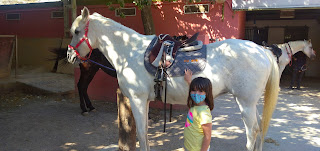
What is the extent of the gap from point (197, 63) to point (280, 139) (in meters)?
2.48

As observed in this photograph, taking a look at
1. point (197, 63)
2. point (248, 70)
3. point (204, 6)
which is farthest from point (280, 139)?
point (204, 6)

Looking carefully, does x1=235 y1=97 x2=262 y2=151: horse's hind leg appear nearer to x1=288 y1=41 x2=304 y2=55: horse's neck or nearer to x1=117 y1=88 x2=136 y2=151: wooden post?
x1=117 y1=88 x2=136 y2=151: wooden post

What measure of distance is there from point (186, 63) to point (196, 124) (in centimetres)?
76

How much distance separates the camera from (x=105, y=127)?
485 cm

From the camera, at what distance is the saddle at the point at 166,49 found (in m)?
2.79

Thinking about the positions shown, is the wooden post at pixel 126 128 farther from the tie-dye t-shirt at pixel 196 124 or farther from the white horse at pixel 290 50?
the white horse at pixel 290 50

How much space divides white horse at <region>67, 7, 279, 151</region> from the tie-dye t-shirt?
0.55 metres

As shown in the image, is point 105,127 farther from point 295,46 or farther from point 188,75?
point 295,46

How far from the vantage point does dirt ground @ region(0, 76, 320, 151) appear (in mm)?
3953

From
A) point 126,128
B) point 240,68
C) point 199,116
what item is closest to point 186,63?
point 240,68

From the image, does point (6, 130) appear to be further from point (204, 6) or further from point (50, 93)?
point (204, 6)

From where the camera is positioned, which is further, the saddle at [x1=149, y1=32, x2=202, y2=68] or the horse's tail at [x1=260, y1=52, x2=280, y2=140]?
the horse's tail at [x1=260, y1=52, x2=280, y2=140]

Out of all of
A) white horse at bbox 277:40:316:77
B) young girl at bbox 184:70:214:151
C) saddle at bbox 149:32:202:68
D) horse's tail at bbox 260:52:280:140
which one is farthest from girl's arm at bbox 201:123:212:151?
white horse at bbox 277:40:316:77

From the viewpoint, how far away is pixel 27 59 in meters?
11.8
